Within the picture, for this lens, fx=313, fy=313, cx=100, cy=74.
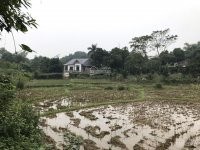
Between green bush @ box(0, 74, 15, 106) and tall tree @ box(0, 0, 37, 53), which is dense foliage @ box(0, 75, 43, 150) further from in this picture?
tall tree @ box(0, 0, 37, 53)

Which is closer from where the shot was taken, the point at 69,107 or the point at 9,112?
the point at 9,112

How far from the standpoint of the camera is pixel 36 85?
1481 inches

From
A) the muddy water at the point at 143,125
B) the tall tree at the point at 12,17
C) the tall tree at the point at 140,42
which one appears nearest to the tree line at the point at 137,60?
the tall tree at the point at 140,42

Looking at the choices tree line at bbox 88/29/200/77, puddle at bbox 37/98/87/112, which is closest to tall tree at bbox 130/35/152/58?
tree line at bbox 88/29/200/77

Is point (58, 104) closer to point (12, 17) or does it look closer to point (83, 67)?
point (12, 17)

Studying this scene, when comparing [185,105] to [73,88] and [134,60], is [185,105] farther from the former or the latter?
[134,60]

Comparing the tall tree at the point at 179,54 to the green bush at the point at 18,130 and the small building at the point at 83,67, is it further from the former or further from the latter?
the green bush at the point at 18,130

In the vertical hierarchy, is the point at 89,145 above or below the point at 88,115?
below

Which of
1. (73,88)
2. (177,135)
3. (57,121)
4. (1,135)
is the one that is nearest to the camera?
(1,135)

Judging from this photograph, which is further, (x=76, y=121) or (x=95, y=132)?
(x=76, y=121)

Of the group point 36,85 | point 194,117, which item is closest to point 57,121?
point 194,117

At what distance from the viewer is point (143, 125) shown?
52.5 ft

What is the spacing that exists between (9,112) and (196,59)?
3777 cm

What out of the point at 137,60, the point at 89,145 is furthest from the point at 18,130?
the point at 137,60
